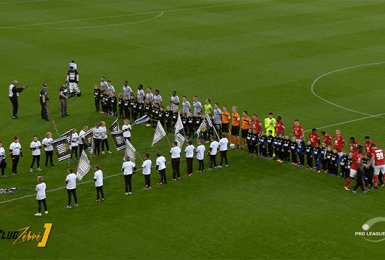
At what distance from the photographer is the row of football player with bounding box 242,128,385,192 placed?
23.5m

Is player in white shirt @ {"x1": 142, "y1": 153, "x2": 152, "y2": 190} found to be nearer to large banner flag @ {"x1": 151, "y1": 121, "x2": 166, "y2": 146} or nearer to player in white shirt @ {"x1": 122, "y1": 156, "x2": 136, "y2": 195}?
player in white shirt @ {"x1": 122, "y1": 156, "x2": 136, "y2": 195}

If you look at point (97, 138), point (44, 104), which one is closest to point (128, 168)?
point (97, 138)

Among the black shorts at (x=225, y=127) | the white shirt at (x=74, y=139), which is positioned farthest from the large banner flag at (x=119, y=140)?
the black shorts at (x=225, y=127)

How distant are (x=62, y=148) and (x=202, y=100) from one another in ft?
40.7

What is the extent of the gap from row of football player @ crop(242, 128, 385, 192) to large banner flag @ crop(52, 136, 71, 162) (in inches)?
348

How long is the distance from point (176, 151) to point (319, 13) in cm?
4300

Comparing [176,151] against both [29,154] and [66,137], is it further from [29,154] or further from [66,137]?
[29,154]

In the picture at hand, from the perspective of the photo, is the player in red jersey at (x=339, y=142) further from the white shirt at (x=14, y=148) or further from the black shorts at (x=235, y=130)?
the white shirt at (x=14, y=148)

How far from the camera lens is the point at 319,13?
6238cm

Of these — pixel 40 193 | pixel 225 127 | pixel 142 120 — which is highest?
pixel 142 120

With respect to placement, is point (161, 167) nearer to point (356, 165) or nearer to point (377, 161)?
point (356, 165)

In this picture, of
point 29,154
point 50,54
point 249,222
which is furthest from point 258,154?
point 50,54

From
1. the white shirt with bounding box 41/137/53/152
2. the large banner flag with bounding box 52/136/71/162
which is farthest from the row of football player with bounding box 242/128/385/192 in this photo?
the white shirt with bounding box 41/137/53/152

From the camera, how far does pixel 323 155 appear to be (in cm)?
2544
